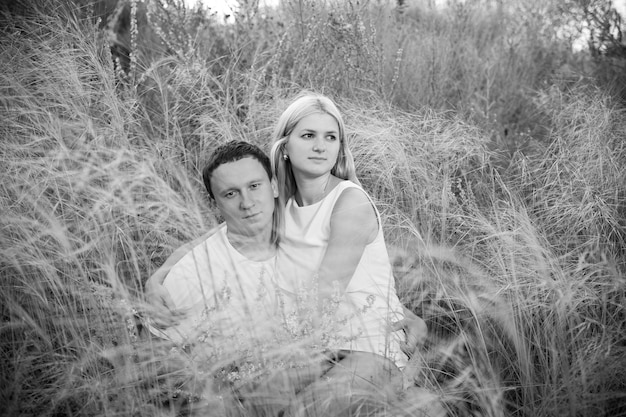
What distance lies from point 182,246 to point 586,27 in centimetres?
402

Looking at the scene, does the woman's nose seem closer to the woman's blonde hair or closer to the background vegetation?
the woman's blonde hair

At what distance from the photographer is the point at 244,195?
85.9 inches

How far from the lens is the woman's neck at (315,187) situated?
2.32 m

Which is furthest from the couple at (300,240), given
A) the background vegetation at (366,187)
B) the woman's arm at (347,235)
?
the background vegetation at (366,187)

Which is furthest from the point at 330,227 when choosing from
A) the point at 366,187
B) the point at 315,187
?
the point at 366,187

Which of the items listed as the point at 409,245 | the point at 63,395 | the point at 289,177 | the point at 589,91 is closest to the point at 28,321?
the point at 63,395

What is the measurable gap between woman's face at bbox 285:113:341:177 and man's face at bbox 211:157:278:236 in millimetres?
174

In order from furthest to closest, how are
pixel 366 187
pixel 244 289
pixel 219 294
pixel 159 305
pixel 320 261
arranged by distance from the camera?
1. pixel 366 187
2. pixel 320 261
3. pixel 244 289
4. pixel 159 305
5. pixel 219 294

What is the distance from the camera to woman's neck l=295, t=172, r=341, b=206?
7.61 ft

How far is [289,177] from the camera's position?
247 centimetres

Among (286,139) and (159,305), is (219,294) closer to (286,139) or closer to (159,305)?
(159,305)

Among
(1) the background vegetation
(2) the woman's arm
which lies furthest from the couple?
(1) the background vegetation

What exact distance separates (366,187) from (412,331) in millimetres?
993

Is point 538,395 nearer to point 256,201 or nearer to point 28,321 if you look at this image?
point 256,201
